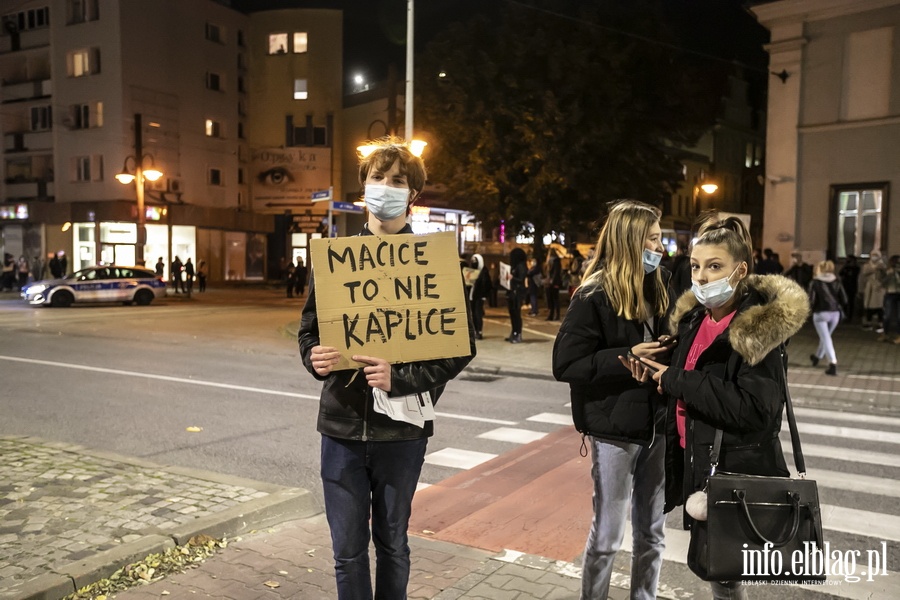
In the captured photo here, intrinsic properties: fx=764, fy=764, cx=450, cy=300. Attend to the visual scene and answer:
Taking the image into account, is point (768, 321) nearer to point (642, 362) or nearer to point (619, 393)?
point (642, 362)

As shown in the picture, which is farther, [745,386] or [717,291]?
[717,291]

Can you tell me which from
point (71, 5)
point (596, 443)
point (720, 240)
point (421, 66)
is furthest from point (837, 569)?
point (71, 5)

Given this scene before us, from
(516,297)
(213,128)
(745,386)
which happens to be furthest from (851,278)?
(213,128)

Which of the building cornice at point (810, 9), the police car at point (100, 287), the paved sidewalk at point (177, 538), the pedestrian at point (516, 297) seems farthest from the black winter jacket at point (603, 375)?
the police car at point (100, 287)

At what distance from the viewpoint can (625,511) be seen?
138 inches

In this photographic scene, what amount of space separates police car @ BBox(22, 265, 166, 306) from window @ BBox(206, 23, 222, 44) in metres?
21.4

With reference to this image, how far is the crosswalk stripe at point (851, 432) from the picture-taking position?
8430 mm

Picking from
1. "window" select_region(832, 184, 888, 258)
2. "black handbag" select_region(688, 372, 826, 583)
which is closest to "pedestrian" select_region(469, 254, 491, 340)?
"window" select_region(832, 184, 888, 258)

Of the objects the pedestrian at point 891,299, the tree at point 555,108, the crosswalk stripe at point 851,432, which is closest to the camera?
the crosswalk stripe at point 851,432

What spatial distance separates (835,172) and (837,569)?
69.7 ft

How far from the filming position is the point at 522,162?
24.2 metres

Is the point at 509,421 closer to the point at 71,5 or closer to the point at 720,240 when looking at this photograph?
the point at 720,240

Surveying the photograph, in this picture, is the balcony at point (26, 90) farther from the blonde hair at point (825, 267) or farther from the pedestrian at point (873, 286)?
the blonde hair at point (825, 267)

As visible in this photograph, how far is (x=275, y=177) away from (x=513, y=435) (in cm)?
4131
